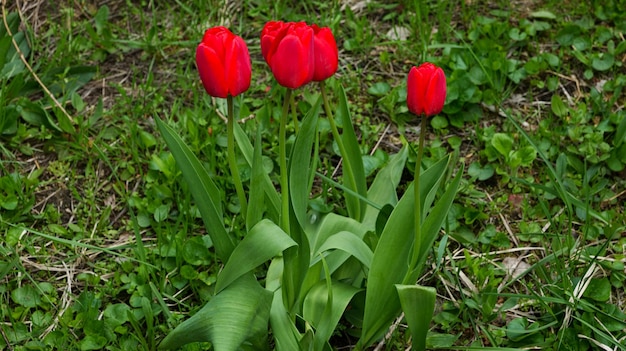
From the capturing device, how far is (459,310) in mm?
2164

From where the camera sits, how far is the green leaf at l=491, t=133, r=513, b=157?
2557 mm

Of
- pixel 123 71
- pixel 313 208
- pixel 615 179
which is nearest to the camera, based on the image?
pixel 313 208

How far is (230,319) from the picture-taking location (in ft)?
5.77

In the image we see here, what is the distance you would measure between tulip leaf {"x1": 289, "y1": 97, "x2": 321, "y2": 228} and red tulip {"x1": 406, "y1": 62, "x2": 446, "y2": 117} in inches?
9.8

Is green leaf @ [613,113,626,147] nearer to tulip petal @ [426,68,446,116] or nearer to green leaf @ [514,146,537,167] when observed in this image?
green leaf @ [514,146,537,167]

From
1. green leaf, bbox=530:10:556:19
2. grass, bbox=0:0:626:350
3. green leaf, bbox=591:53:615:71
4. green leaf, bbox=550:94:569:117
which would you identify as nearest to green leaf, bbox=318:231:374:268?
grass, bbox=0:0:626:350

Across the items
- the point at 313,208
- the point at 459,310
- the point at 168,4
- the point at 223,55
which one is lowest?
the point at 459,310

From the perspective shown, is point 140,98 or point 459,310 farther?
point 140,98

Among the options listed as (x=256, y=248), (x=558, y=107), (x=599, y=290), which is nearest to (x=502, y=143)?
(x=558, y=107)

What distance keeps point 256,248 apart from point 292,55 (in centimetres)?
43

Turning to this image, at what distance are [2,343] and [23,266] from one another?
31cm

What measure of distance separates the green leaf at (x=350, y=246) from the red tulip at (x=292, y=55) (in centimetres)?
41

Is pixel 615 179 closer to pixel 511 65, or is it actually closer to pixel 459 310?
pixel 511 65

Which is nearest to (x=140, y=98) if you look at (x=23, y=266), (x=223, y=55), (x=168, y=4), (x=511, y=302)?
(x=168, y=4)
